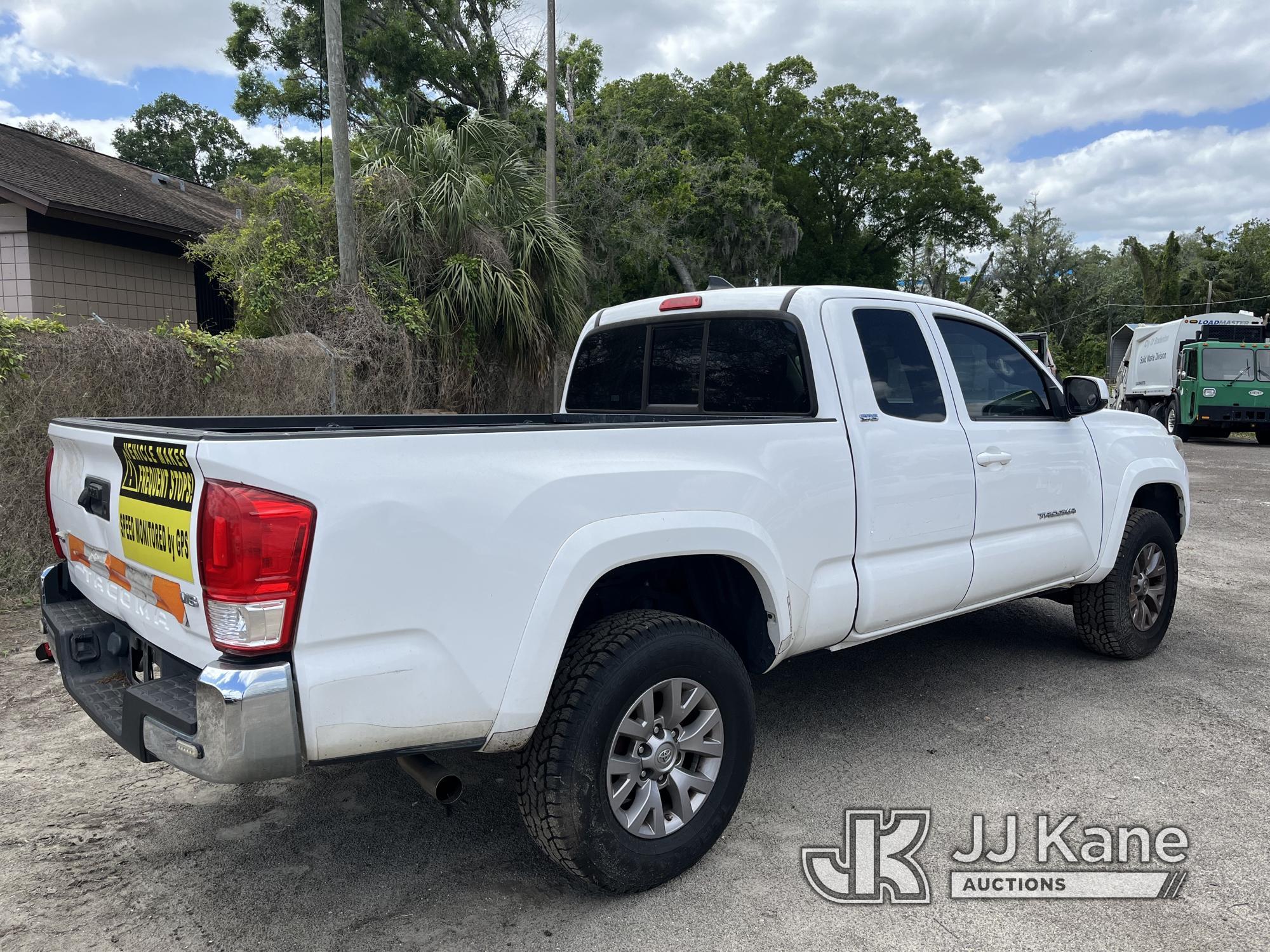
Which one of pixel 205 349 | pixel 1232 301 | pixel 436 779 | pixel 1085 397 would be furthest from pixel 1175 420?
pixel 1232 301

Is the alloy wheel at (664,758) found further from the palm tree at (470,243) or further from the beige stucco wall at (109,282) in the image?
the beige stucco wall at (109,282)

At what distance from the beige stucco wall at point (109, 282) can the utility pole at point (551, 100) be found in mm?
6143

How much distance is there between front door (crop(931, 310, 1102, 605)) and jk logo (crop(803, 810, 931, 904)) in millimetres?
1182

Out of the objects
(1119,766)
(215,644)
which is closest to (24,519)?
(215,644)

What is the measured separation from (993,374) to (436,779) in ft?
10.5

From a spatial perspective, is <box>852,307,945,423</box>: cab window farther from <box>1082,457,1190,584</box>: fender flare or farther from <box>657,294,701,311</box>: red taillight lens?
<box>1082,457,1190,584</box>: fender flare

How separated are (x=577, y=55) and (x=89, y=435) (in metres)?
26.1

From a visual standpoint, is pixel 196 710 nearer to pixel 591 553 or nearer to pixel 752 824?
pixel 591 553

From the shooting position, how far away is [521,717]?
254 centimetres

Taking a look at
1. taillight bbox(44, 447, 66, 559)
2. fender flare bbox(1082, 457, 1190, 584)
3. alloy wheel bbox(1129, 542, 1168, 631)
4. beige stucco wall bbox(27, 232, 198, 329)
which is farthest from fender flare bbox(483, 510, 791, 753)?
beige stucco wall bbox(27, 232, 198, 329)

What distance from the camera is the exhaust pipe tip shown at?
255 cm

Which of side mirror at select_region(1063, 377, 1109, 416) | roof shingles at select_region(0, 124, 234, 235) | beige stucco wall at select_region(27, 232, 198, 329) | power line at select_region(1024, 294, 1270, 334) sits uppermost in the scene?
power line at select_region(1024, 294, 1270, 334)

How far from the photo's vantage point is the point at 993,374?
174 inches

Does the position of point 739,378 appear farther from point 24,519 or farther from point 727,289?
point 24,519
